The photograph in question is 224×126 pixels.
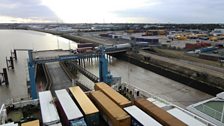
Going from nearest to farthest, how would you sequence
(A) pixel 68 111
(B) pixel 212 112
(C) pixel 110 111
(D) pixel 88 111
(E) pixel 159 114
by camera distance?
(E) pixel 159 114, (C) pixel 110 111, (A) pixel 68 111, (D) pixel 88 111, (B) pixel 212 112

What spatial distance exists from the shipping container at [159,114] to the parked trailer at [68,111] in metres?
4.30

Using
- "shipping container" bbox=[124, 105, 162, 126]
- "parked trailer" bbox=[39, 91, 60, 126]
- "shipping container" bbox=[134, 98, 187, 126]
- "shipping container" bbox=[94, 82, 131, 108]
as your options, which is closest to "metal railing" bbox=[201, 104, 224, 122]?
"shipping container" bbox=[134, 98, 187, 126]

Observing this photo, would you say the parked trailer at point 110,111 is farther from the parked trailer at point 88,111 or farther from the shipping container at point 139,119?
the parked trailer at point 88,111

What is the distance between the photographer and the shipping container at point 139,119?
11.1m

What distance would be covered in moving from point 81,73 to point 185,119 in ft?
111

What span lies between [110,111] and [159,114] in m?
3.08

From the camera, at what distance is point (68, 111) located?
40.7 ft

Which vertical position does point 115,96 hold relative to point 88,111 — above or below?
above

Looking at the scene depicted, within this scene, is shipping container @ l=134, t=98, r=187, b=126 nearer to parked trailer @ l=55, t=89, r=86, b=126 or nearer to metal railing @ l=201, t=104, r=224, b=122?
parked trailer @ l=55, t=89, r=86, b=126

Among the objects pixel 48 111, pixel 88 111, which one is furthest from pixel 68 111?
pixel 48 111

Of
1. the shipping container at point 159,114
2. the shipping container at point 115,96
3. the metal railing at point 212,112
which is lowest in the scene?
the metal railing at point 212,112

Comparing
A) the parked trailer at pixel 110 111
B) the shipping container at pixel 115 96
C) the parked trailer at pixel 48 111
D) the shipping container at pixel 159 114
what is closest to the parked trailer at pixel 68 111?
the parked trailer at pixel 48 111

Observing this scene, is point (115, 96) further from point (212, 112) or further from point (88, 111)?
point (212, 112)

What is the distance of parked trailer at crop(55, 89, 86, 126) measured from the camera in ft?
37.4
